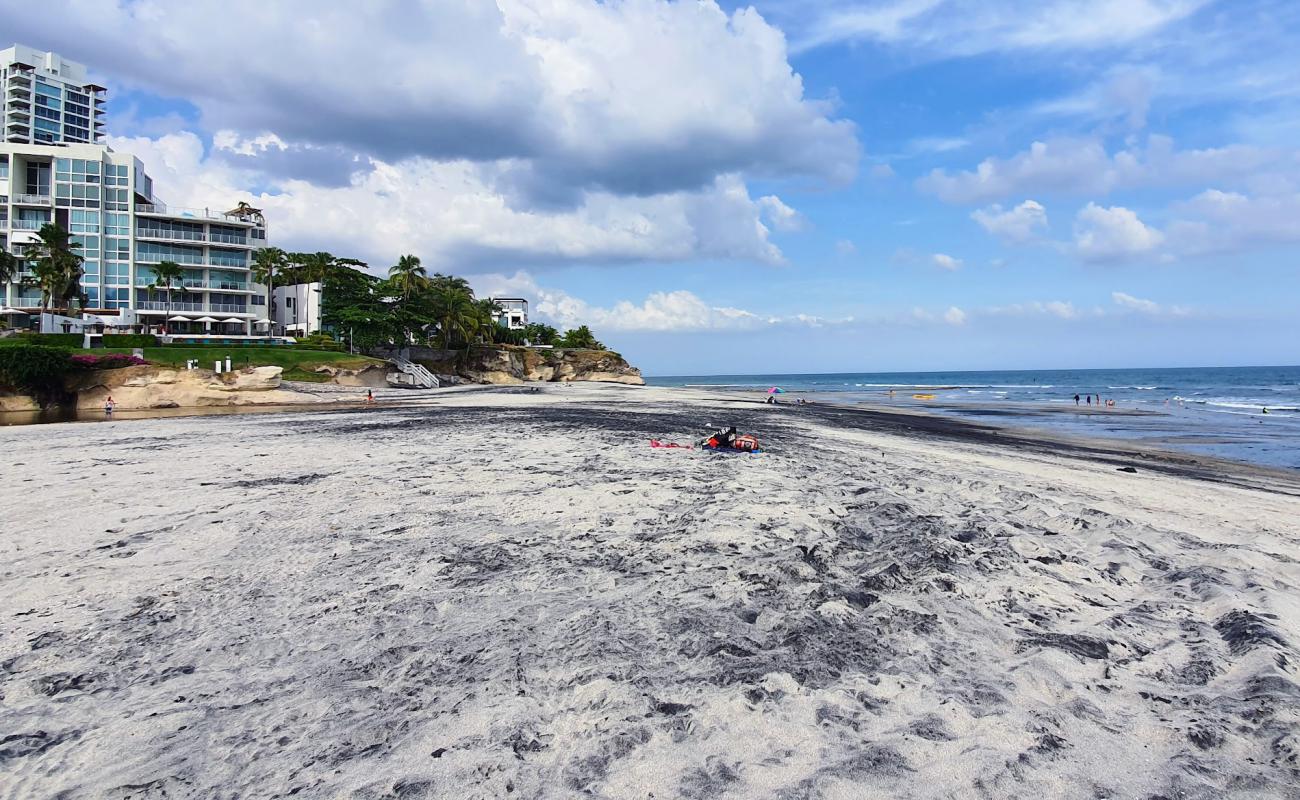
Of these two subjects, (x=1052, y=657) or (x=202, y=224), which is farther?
(x=202, y=224)

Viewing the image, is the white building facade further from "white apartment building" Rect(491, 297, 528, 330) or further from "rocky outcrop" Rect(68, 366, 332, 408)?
"white apartment building" Rect(491, 297, 528, 330)

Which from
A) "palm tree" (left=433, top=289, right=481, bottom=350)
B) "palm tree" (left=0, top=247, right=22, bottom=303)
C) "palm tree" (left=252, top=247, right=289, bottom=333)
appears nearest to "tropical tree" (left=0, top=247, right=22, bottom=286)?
"palm tree" (left=0, top=247, right=22, bottom=303)

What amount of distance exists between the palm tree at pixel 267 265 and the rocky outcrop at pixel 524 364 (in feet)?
62.5

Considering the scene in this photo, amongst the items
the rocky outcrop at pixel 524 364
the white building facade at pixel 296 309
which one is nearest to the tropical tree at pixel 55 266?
the white building facade at pixel 296 309

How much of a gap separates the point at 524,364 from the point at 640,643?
234 feet

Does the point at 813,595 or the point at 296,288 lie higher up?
the point at 296,288

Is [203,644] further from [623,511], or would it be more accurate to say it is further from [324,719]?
[623,511]

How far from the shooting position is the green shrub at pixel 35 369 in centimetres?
3195

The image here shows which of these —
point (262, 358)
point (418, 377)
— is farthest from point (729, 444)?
point (418, 377)

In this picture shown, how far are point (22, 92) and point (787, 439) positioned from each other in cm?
16404

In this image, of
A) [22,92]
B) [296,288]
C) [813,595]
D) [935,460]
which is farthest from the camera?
[22,92]

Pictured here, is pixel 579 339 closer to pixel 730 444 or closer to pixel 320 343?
pixel 320 343

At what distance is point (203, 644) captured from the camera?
15.1 ft

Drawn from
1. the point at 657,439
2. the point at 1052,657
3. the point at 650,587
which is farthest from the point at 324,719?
the point at 657,439
